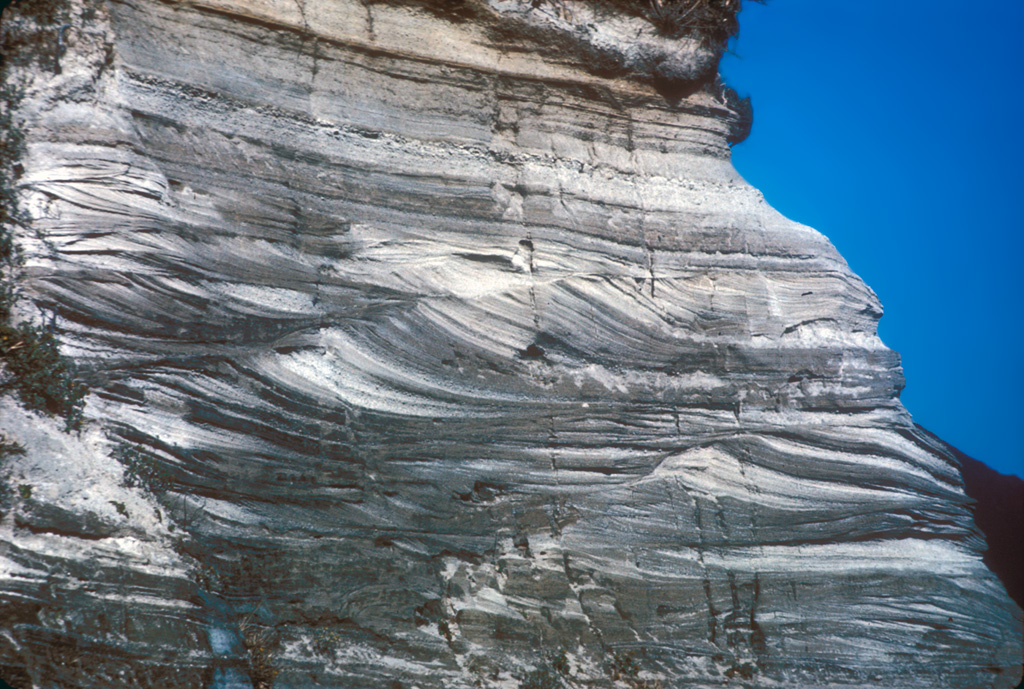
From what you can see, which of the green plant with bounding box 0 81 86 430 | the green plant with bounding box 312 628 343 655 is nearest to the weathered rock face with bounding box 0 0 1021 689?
the green plant with bounding box 312 628 343 655

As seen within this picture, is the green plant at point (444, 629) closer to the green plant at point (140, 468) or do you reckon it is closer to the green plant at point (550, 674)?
the green plant at point (550, 674)

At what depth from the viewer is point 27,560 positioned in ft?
13.6

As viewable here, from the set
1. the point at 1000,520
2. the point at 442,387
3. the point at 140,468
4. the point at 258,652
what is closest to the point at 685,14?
the point at 442,387

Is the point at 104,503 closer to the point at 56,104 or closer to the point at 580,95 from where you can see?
the point at 56,104

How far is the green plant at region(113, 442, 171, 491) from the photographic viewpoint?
14.7ft

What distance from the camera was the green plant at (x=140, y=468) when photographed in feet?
14.7

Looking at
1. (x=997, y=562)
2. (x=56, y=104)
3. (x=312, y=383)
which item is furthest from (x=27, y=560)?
(x=997, y=562)

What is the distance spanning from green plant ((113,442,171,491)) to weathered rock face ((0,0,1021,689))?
19 mm

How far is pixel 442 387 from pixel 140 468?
2279 millimetres

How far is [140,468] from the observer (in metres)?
4.50

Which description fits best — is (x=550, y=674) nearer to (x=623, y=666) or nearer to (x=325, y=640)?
(x=623, y=666)

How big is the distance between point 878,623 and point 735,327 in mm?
2777

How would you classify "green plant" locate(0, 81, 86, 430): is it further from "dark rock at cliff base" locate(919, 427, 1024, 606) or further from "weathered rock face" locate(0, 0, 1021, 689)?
"dark rock at cliff base" locate(919, 427, 1024, 606)

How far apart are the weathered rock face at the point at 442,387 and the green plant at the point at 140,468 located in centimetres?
2
